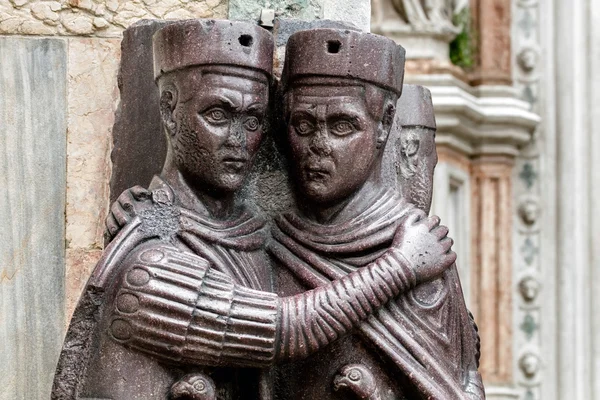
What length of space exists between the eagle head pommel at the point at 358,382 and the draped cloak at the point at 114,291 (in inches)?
5.7

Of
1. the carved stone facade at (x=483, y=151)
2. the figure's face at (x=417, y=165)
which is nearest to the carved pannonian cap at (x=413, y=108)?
the figure's face at (x=417, y=165)

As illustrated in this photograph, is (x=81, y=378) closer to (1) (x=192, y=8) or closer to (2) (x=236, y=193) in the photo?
(2) (x=236, y=193)

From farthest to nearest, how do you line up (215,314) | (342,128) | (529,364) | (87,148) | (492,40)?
(492,40), (529,364), (87,148), (342,128), (215,314)

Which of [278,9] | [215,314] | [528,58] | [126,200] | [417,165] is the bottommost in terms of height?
[215,314]

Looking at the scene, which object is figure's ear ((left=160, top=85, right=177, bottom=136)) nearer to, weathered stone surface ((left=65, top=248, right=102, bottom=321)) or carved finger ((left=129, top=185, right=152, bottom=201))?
carved finger ((left=129, top=185, right=152, bottom=201))

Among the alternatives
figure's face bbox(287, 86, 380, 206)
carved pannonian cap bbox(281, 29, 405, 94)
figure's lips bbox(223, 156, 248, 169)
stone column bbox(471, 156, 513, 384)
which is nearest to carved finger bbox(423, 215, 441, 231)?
figure's face bbox(287, 86, 380, 206)

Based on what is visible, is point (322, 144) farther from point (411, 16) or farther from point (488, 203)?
point (488, 203)

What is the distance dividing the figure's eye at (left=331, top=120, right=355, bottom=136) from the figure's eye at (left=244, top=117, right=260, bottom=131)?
0.49 feet

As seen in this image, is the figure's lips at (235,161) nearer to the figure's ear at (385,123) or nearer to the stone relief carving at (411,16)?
the figure's ear at (385,123)

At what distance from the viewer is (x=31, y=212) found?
11.6 ft

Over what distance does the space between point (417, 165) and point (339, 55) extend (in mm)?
502

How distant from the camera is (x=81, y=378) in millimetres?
3074

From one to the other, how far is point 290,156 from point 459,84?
323 centimetres

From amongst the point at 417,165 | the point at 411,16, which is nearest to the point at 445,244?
the point at 417,165
